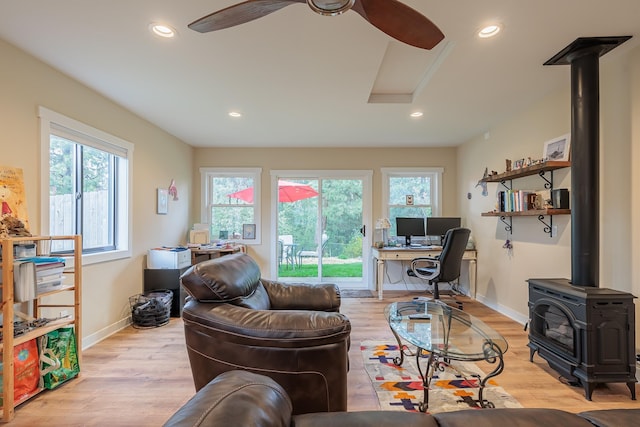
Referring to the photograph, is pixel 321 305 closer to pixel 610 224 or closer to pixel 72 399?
pixel 72 399

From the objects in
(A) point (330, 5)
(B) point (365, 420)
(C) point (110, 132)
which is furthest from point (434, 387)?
(C) point (110, 132)

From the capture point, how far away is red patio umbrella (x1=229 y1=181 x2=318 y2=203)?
17.6 feet

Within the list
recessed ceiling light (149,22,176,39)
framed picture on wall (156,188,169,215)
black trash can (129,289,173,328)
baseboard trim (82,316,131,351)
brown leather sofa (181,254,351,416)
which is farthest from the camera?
framed picture on wall (156,188,169,215)

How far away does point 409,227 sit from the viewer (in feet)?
16.3

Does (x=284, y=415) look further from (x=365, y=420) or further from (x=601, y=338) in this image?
(x=601, y=338)

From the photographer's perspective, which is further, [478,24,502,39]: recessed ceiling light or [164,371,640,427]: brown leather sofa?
[478,24,502,39]: recessed ceiling light

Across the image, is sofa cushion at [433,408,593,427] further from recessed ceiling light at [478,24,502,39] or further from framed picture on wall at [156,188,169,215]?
framed picture on wall at [156,188,169,215]

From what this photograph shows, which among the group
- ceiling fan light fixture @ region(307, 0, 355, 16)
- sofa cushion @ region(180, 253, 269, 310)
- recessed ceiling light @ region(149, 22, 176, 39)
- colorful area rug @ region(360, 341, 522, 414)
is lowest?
colorful area rug @ region(360, 341, 522, 414)

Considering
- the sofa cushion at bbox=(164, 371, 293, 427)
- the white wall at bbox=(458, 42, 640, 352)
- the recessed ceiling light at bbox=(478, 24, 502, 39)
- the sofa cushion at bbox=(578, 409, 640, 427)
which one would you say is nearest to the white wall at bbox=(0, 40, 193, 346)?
the sofa cushion at bbox=(164, 371, 293, 427)

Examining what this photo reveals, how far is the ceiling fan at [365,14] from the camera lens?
1.30m

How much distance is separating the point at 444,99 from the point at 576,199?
Result: 1558 mm

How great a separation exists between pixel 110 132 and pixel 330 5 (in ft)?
9.74

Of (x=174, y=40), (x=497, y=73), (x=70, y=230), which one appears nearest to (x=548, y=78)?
(x=497, y=73)

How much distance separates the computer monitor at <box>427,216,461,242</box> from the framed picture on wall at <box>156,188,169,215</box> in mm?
3912
